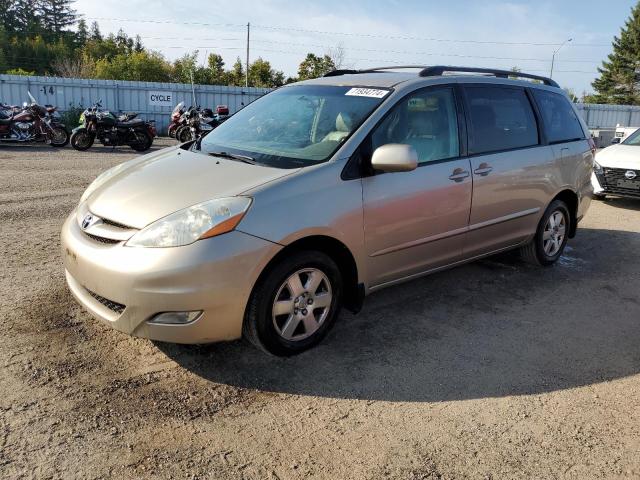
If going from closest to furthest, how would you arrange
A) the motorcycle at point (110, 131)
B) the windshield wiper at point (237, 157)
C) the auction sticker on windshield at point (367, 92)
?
the windshield wiper at point (237, 157) → the auction sticker on windshield at point (367, 92) → the motorcycle at point (110, 131)

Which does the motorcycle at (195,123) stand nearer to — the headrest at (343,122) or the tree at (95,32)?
the headrest at (343,122)

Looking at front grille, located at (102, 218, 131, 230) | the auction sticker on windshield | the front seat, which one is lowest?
front grille, located at (102, 218, 131, 230)

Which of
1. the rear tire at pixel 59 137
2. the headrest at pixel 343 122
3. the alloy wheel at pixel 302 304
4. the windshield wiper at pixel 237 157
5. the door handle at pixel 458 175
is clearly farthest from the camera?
the rear tire at pixel 59 137

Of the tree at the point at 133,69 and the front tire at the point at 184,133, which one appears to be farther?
the tree at the point at 133,69

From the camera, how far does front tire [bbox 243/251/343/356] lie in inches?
128

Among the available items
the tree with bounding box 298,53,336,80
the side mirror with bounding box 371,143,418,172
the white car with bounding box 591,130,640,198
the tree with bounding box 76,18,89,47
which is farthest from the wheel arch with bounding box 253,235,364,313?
the tree with bounding box 76,18,89,47

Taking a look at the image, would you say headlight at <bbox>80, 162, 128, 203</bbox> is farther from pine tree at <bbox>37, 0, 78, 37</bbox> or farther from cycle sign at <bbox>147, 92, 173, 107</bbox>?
pine tree at <bbox>37, 0, 78, 37</bbox>

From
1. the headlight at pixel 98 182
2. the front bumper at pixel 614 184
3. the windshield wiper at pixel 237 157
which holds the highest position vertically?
the windshield wiper at pixel 237 157

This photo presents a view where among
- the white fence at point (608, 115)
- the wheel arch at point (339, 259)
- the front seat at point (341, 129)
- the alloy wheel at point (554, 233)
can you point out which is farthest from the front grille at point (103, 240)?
the white fence at point (608, 115)

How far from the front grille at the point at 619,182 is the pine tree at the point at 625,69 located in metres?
66.4

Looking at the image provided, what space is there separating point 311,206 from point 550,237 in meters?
3.16

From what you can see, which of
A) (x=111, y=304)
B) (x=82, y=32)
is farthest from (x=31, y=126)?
(x=82, y=32)

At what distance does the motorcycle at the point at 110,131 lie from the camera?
14.4 metres

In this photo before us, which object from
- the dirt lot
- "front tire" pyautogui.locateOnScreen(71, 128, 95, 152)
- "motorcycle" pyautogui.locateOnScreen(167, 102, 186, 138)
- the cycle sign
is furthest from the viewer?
the cycle sign
